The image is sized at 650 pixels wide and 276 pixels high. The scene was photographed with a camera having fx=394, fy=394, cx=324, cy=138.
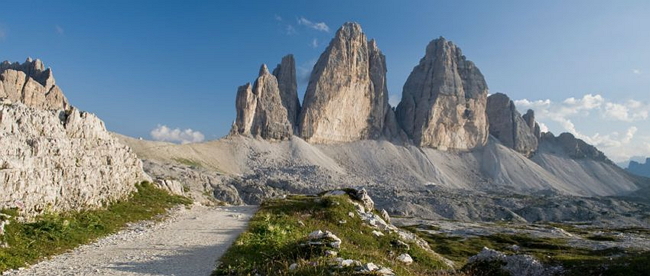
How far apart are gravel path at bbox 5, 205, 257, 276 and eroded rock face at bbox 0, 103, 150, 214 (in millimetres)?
4338

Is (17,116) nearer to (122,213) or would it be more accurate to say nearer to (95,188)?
(95,188)

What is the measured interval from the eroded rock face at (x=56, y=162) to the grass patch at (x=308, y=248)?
1128 cm

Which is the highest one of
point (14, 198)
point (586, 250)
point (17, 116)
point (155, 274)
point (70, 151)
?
point (17, 116)

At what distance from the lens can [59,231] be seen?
19594mm

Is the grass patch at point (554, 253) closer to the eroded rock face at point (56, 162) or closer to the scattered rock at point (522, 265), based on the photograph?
the scattered rock at point (522, 265)

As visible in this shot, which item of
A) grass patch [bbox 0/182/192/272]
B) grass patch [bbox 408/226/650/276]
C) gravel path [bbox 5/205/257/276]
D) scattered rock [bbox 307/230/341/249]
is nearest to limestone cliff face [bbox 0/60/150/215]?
grass patch [bbox 0/182/192/272]

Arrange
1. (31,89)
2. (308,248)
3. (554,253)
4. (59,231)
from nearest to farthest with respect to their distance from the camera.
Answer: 1. (308,248)
2. (59,231)
3. (554,253)
4. (31,89)

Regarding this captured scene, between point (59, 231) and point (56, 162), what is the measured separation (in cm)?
680

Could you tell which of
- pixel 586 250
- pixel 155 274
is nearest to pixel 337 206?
pixel 155 274

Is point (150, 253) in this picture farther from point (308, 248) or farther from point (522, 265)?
point (522, 265)

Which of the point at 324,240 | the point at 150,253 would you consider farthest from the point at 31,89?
the point at 324,240

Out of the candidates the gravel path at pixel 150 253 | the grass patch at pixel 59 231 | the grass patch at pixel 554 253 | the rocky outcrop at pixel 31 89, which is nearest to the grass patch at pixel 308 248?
the gravel path at pixel 150 253

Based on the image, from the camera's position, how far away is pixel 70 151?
26.8 meters

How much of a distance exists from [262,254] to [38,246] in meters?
10.0
